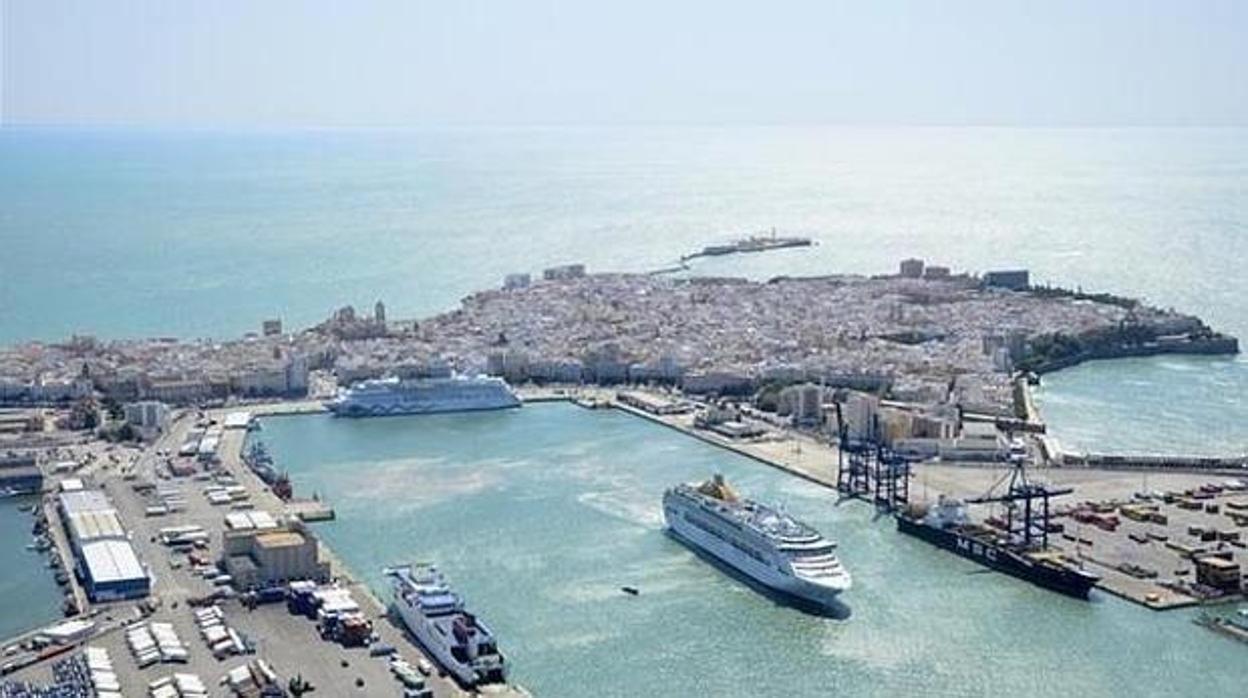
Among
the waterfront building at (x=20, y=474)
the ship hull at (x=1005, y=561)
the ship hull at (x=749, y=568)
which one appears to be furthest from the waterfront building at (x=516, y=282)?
the ship hull at (x=1005, y=561)

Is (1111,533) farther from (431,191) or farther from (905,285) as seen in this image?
(431,191)

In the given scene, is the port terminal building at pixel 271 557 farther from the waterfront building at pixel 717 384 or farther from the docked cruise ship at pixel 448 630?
the waterfront building at pixel 717 384

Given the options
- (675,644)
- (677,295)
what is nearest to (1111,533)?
(675,644)

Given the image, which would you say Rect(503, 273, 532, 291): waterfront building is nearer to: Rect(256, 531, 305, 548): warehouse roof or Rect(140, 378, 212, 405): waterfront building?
Rect(140, 378, 212, 405): waterfront building

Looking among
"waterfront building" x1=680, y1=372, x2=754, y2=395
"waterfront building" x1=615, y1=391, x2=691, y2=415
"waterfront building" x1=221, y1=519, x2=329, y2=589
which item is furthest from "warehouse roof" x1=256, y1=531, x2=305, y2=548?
"waterfront building" x1=680, y1=372, x2=754, y2=395

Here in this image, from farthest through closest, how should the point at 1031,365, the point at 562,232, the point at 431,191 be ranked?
the point at 431,191
the point at 562,232
the point at 1031,365

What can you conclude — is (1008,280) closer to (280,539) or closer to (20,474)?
(20,474)

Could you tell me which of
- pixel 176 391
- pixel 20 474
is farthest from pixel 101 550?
pixel 176 391
